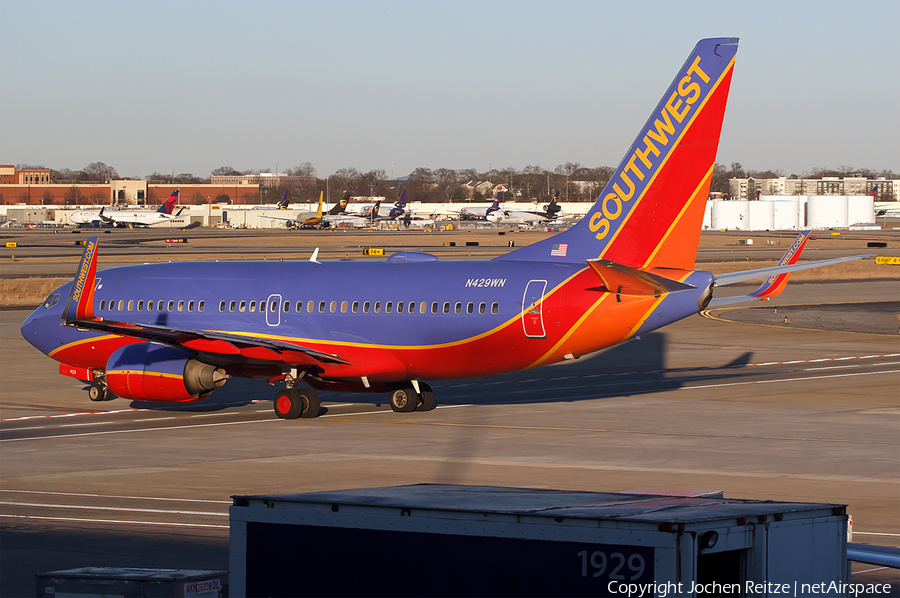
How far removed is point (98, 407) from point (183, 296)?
14.4 feet

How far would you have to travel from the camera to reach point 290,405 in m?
30.6

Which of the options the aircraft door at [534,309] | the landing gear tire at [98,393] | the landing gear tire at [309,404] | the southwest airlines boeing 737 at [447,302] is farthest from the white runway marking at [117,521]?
the landing gear tire at [98,393]

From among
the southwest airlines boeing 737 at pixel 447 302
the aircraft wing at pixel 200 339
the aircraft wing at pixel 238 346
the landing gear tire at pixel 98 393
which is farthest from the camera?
the landing gear tire at pixel 98 393

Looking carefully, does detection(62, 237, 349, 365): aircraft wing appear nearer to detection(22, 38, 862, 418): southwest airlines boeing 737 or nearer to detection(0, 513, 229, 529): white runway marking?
detection(22, 38, 862, 418): southwest airlines boeing 737

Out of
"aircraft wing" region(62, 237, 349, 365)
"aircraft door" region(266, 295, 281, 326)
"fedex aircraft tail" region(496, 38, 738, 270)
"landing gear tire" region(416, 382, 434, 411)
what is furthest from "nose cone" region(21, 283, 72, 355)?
"fedex aircraft tail" region(496, 38, 738, 270)

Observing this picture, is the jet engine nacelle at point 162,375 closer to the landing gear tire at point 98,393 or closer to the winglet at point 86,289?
the winglet at point 86,289

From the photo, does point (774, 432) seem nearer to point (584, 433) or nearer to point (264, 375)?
point (584, 433)

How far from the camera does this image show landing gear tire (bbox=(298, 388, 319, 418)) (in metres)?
30.8

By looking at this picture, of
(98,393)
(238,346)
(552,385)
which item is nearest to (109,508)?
(238,346)

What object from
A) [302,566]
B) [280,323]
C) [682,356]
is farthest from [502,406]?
[302,566]

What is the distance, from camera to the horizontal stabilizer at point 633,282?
2722cm

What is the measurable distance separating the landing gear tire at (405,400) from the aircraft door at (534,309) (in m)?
5.17

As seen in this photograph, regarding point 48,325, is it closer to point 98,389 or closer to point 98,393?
point 98,389

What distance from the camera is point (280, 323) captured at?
31672 millimetres
